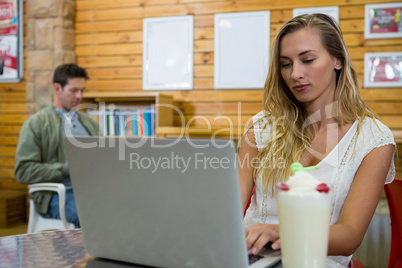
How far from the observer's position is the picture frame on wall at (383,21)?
352 centimetres

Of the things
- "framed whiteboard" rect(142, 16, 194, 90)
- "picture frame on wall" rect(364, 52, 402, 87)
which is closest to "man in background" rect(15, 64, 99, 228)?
"framed whiteboard" rect(142, 16, 194, 90)

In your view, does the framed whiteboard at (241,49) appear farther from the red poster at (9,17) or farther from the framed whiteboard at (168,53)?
the red poster at (9,17)

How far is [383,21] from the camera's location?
11.7 feet

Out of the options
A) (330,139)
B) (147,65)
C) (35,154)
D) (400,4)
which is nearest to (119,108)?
(147,65)

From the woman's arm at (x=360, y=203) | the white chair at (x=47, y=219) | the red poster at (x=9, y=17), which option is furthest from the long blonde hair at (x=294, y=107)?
the red poster at (x=9, y=17)

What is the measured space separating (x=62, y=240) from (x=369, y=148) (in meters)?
0.95

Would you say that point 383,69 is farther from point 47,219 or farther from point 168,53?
point 47,219

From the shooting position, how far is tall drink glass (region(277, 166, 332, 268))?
0.71 m

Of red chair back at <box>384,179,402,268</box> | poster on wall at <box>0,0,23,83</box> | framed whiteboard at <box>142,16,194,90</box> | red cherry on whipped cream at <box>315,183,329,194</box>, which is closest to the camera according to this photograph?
red cherry on whipped cream at <box>315,183,329,194</box>

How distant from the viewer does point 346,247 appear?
3.45ft

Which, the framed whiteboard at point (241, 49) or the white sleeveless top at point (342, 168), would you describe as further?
the framed whiteboard at point (241, 49)

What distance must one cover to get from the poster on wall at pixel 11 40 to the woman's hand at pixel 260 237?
14.4ft

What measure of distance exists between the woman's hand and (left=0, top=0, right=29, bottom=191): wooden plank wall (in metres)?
4.30

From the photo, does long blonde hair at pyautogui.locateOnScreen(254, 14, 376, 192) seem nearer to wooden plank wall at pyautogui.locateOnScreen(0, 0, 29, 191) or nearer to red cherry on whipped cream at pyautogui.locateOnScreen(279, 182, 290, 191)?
red cherry on whipped cream at pyautogui.locateOnScreen(279, 182, 290, 191)
